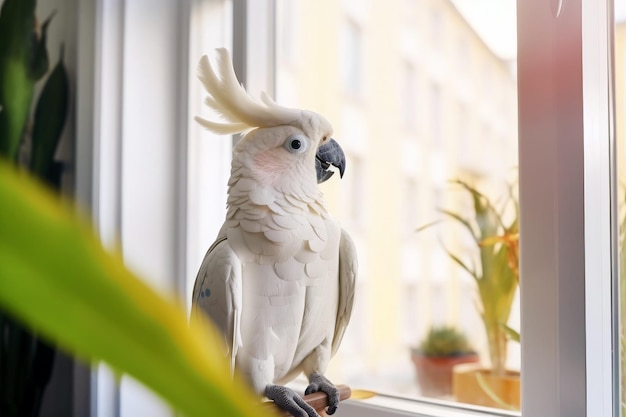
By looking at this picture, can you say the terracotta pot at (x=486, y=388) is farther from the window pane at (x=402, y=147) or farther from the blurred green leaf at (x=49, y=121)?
the blurred green leaf at (x=49, y=121)

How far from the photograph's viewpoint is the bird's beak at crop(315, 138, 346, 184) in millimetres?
895

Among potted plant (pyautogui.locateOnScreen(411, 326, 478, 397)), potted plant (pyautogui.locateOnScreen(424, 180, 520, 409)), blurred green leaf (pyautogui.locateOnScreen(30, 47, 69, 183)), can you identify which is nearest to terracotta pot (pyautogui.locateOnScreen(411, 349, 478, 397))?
potted plant (pyautogui.locateOnScreen(411, 326, 478, 397))

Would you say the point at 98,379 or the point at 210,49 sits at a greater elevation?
the point at 210,49

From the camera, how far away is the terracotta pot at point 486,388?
1.19 meters

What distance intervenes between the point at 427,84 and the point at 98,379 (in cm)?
123

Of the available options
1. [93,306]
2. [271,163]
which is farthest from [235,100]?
[93,306]

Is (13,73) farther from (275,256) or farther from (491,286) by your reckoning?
(491,286)

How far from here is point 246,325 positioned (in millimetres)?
831

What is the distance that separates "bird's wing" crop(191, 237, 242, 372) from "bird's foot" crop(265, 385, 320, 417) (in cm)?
7

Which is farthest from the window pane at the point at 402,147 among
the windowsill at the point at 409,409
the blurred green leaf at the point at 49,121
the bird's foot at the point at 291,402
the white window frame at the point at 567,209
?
the bird's foot at the point at 291,402

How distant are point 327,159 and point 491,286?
0.53m

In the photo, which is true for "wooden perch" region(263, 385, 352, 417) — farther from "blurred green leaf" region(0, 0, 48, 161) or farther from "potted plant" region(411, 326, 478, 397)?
"blurred green leaf" region(0, 0, 48, 161)

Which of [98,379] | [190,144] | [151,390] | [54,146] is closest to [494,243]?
[190,144]

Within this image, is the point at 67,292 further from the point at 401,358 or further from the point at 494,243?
the point at 401,358
